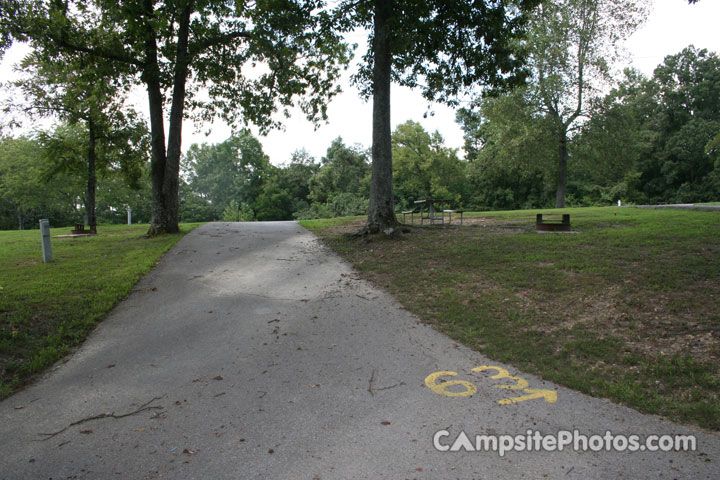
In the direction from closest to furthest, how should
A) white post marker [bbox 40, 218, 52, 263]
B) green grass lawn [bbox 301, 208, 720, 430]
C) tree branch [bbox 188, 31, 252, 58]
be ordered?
green grass lawn [bbox 301, 208, 720, 430]
white post marker [bbox 40, 218, 52, 263]
tree branch [bbox 188, 31, 252, 58]

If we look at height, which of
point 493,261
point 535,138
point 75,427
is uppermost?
point 535,138

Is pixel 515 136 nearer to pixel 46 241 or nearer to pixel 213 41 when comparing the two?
pixel 213 41

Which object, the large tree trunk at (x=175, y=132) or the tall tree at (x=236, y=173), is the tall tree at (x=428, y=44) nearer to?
the large tree trunk at (x=175, y=132)

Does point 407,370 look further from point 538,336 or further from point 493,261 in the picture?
point 493,261

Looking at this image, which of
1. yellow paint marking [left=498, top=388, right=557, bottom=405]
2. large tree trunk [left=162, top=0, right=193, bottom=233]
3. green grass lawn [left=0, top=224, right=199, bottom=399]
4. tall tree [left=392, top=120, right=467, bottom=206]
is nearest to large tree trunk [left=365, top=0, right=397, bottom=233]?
green grass lawn [left=0, top=224, right=199, bottom=399]

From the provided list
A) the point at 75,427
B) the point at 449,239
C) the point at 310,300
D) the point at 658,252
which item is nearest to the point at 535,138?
the point at 449,239

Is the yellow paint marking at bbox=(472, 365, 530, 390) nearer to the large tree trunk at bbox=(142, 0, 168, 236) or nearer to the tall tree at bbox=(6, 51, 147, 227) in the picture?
the large tree trunk at bbox=(142, 0, 168, 236)

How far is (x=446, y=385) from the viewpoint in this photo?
3867 mm

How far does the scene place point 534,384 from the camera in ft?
12.7

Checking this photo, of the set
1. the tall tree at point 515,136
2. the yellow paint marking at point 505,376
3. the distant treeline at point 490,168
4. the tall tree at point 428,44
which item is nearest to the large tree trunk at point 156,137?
the tall tree at point 428,44

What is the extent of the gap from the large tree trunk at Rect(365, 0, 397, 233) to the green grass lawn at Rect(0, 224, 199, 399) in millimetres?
5542

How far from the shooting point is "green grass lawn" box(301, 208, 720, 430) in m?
3.82

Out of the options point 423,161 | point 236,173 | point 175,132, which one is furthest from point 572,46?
point 236,173

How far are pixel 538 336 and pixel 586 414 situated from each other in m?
1.62
